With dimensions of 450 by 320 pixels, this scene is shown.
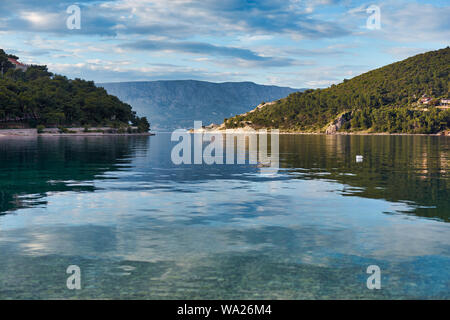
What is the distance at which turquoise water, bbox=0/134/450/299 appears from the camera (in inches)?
537

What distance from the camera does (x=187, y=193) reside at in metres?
33.2

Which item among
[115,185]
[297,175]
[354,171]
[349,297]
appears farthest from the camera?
[354,171]

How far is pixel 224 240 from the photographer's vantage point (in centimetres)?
1902

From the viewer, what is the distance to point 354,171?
48.9m

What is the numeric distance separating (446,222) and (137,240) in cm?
1534

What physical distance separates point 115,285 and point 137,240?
5403mm

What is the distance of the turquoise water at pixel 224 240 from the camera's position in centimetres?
1363

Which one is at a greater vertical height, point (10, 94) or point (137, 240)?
point (10, 94)

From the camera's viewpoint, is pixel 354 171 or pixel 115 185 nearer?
A: pixel 115 185
